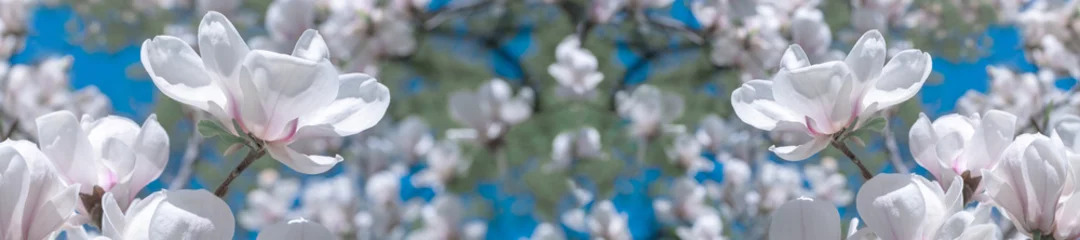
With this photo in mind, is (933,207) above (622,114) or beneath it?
above

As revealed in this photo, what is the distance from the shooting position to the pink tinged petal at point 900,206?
15.4 inches

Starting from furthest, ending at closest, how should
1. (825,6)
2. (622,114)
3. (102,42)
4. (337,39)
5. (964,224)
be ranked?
(102,42), (825,6), (622,114), (337,39), (964,224)

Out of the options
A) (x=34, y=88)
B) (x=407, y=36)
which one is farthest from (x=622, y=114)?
(x=34, y=88)

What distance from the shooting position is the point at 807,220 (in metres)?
0.41

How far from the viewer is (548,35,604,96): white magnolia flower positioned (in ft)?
4.70

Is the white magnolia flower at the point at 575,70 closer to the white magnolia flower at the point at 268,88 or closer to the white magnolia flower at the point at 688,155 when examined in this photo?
the white magnolia flower at the point at 688,155

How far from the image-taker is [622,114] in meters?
1.59

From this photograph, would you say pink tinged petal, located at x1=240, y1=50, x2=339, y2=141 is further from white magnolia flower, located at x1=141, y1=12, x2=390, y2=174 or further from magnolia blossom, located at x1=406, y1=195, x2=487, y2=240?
magnolia blossom, located at x1=406, y1=195, x2=487, y2=240

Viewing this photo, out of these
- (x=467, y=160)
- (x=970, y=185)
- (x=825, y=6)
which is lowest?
(x=467, y=160)

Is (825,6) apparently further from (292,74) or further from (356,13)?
(292,74)

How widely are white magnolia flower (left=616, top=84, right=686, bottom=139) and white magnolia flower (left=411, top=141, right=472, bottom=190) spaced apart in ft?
1.05

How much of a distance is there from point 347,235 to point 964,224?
1.38m

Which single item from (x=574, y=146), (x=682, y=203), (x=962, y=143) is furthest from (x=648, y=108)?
(x=962, y=143)

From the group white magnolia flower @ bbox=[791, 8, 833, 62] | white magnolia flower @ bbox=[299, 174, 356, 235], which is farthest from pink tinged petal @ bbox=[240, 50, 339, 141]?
white magnolia flower @ bbox=[299, 174, 356, 235]
